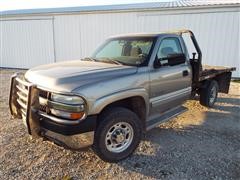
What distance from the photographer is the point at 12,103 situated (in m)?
4.05

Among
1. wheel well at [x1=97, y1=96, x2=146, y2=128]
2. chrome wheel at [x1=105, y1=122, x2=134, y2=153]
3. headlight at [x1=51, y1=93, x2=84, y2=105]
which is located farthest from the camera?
wheel well at [x1=97, y1=96, x2=146, y2=128]

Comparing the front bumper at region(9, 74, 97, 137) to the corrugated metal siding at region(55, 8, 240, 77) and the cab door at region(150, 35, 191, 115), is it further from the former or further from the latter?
the corrugated metal siding at region(55, 8, 240, 77)

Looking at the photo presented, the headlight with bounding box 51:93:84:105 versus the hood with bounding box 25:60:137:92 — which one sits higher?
the hood with bounding box 25:60:137:92

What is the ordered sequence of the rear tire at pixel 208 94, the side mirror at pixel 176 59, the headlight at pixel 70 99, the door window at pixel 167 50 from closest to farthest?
the headlight at pixel 70 99, the door window at pixel 167 50, the side mirror at pixel 176 59, the rear tire at pixel 208 94

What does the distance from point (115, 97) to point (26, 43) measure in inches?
515

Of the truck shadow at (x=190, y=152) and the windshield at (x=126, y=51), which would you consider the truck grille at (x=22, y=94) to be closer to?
the windshield at (x=126, y=51)

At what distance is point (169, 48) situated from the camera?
464 cm

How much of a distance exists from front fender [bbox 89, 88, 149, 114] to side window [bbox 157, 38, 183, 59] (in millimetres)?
800

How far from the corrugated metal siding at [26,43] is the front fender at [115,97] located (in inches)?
449

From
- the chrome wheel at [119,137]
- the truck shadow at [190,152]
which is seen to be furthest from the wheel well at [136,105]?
the truck shadow at [190,152]

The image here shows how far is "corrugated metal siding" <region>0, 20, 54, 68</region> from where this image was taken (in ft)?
47.1

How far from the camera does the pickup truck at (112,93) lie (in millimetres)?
3186

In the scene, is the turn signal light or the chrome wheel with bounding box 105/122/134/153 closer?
the turn signal light

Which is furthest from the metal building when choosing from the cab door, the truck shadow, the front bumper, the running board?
the front bumper
